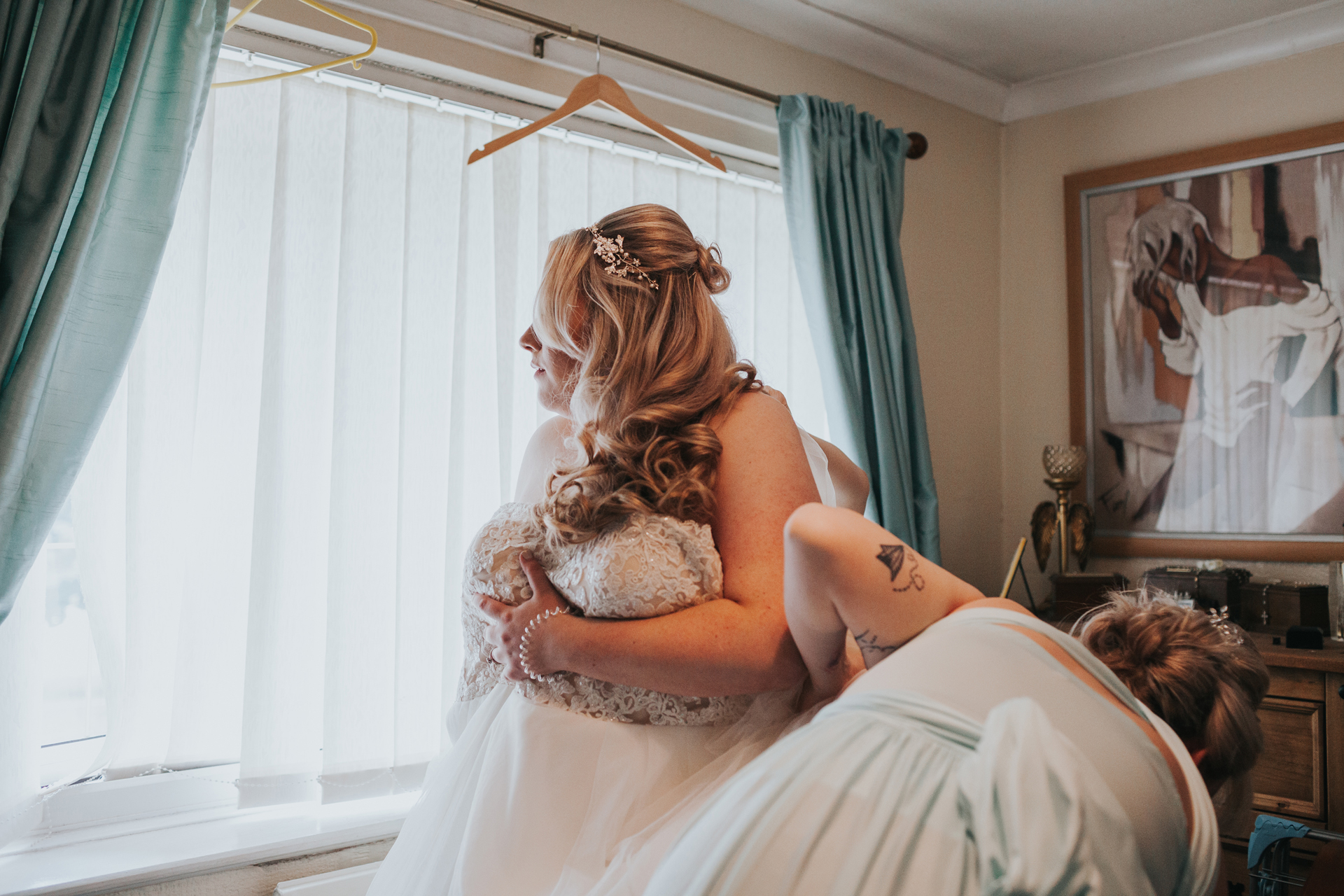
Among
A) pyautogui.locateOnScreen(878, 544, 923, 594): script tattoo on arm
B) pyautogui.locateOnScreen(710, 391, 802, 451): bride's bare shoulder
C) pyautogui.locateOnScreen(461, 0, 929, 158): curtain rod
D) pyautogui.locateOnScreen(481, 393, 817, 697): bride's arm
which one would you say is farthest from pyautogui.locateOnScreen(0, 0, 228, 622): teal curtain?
pyautogui.locateOnScreen(878, 544, 923, 594): script tattoo on arm

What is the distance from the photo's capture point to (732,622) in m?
1.31

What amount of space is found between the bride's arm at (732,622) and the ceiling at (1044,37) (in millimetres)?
1805

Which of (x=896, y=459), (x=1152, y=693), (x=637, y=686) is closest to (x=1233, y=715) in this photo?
(x=1152, y=693)

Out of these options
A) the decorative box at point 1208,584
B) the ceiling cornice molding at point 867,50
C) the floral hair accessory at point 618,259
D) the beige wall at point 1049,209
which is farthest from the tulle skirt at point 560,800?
the beige wall at point 1049,209

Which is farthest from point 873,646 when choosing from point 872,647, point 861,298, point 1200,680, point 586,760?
point 861,298

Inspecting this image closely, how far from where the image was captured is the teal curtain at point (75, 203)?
1573 mm

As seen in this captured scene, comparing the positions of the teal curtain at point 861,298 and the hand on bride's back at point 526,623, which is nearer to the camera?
the hand on bride's back at point 526,623

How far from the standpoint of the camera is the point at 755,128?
9.35ft

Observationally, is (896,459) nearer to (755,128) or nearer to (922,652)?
(755,128)

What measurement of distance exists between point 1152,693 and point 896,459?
175 centimetres

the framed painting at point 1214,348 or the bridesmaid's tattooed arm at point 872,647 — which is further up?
the framed painting at point 1214,348

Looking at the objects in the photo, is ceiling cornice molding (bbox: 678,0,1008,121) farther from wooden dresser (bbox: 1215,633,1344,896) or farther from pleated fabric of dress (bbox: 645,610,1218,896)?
pleated fabric of dress (bbox: 645,610,1218,896)

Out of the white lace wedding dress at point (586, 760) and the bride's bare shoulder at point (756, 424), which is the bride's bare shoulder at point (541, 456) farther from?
the bride's bare shoulder at point (756, 424)

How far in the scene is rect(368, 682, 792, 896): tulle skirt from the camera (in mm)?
1265
